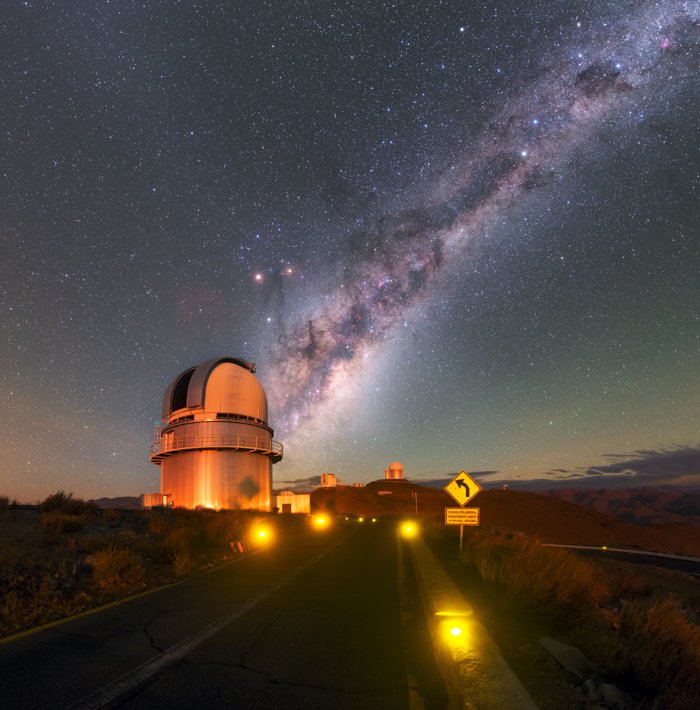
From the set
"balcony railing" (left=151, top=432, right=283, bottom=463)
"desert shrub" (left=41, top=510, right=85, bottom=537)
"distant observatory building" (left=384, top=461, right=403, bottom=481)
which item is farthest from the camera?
"distant observatory building" (left=384, top=461, right=403, bottom=481)

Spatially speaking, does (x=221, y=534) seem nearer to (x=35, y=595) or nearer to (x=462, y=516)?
(x=462, y=516)

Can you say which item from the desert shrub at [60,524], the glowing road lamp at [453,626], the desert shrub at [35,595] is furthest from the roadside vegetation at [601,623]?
the desert shrub at [60,524]

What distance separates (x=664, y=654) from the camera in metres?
3.49

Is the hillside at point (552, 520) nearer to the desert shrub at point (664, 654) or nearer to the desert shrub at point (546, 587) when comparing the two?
the desert shrub at point (546, 587)

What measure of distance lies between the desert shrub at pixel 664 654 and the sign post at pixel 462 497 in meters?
6.53

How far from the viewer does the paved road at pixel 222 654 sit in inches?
146

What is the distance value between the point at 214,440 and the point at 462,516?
26.4 metres

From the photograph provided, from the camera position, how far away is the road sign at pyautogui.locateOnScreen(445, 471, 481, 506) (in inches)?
458

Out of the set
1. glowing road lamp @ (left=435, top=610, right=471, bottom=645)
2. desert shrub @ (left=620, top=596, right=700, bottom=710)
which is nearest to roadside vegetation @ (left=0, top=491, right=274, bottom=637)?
glowing road lamp @ (left=435, top=610, right=471, bottom=645)

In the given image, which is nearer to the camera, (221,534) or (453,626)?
(453,626)

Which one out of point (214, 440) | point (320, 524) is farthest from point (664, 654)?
point (214, 440)

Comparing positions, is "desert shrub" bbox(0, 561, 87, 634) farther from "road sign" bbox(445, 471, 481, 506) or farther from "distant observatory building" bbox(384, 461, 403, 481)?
"distant observatory building" bbox(384, 461, 403, 481)

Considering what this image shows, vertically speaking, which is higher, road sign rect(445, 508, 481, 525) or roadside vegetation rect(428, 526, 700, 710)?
road sign rect(445, 508, 481, 525)

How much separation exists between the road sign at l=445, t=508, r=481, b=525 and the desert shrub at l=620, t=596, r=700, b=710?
6.46m
